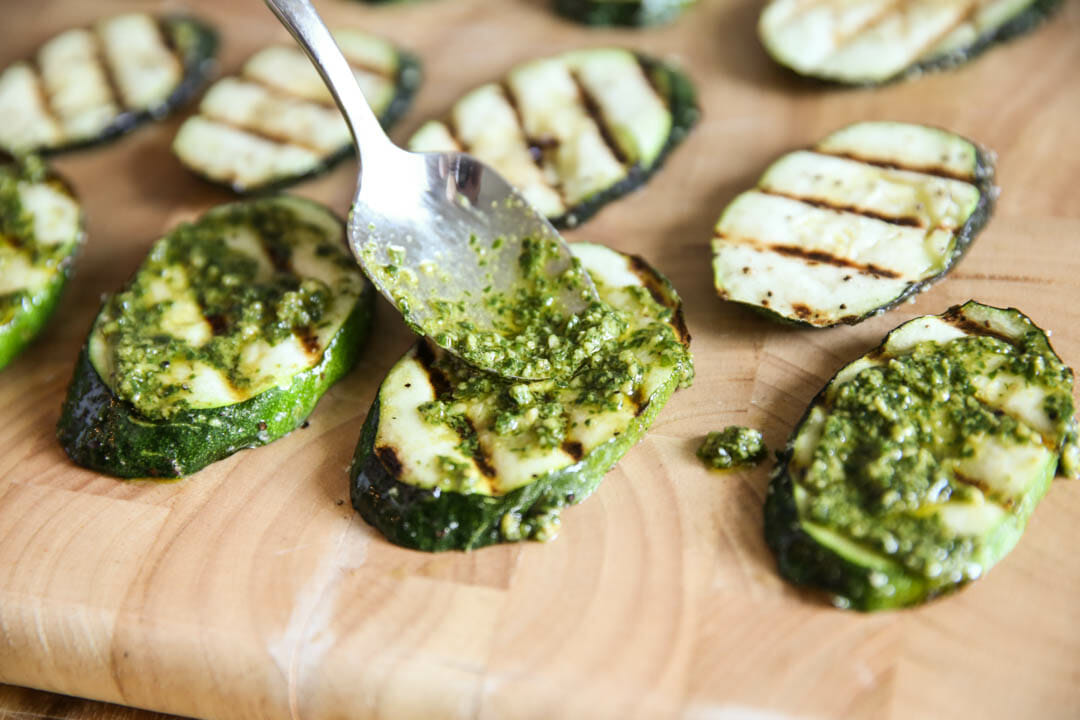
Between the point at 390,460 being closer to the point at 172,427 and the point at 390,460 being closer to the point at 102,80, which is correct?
the point at 172,427

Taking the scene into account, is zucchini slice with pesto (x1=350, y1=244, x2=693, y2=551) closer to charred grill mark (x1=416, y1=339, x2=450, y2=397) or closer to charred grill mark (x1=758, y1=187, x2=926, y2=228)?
charred grill mark (x1=416, y1=339, x2=450, y2=397)

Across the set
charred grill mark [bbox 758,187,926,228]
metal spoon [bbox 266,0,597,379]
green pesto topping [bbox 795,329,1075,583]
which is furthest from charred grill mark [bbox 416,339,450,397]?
charred grill mark [bbox 758,187,926,228]

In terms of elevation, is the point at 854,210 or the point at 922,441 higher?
the point at 854,210

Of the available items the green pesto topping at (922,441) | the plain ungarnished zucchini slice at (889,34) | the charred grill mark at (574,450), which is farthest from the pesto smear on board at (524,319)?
the plain ungarnished zucchini slice at (889,34)

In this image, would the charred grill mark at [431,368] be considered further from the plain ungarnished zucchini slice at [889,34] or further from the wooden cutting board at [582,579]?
the plain ungarnished zucchini slice at [889,34]

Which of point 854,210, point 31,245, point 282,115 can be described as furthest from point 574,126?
point 31,245

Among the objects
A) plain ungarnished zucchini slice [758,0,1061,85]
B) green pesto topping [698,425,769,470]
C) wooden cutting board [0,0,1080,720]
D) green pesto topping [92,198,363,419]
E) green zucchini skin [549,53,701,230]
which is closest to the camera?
wooden cutting board [0,0,1080,720]

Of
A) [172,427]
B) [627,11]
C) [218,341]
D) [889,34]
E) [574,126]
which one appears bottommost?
[172,427]
